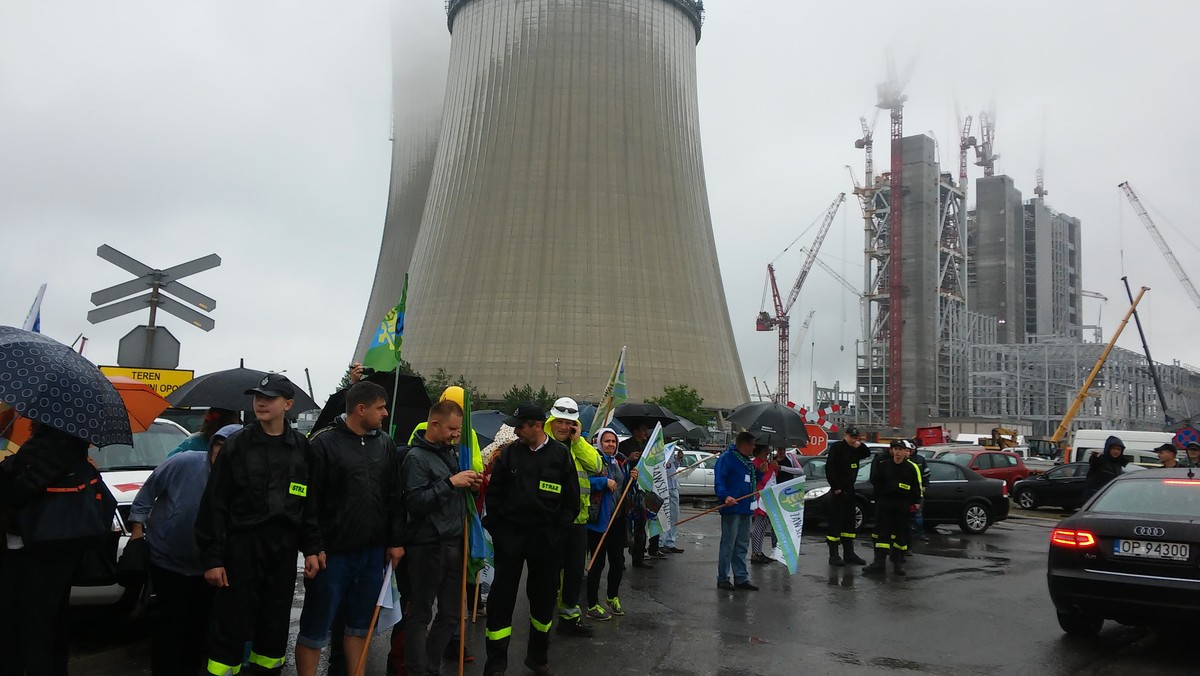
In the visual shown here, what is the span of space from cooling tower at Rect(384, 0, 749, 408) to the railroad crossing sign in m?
28.2

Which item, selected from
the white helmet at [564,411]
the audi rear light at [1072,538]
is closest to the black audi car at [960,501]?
the audi rear light at [1072,538]

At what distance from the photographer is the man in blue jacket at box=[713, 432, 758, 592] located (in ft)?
27.3

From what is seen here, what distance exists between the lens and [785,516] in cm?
881

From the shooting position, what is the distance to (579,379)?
126 feet

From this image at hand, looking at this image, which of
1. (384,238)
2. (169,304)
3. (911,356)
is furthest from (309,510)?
(911,356)

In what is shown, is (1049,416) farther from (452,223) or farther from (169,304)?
(169,304)

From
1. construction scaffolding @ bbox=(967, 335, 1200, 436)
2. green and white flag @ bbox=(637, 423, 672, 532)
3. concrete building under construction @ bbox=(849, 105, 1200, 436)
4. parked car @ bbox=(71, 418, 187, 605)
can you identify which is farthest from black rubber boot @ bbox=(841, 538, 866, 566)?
construction scaffolding @ bbox=(967, 335, 1200, 436)

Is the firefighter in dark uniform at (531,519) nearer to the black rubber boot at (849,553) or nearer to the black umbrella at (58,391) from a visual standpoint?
the black umbrella at (58,391)

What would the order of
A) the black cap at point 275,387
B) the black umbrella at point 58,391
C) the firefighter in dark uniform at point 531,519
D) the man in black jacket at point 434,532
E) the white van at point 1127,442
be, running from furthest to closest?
1. the white van at point 1127,442
2. the firefighter in dark uniform at point 531,519
3. the man in black jacket at point 434,532
4. the black cap at point 275,387
5. the black umbrella at point 58,391

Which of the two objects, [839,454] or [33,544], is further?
[839,454]

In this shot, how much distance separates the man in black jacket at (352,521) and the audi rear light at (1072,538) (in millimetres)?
4208

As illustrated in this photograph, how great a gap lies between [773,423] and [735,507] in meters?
2.00

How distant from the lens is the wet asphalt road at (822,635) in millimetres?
5770

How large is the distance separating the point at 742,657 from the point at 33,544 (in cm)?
394
